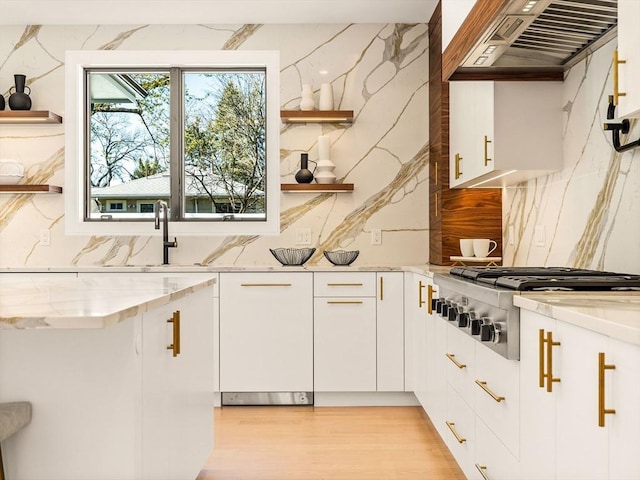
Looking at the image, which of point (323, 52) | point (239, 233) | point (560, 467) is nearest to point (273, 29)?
point (323, 52)

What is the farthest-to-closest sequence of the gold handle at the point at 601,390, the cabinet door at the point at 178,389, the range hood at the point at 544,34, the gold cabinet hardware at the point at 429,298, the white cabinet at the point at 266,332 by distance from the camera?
1. the white cabinet at the point at 266,332
2. the gold cabinet hardware at the point at 429,298
3. the range hood at the point at 544,34
4. the cabinet door at the point at 178,389
5. the gold handle at the point at 601,390

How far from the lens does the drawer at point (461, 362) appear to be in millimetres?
2406

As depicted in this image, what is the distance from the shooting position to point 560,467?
148cm

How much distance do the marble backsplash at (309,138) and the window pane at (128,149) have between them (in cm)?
23

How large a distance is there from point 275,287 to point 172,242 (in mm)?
991

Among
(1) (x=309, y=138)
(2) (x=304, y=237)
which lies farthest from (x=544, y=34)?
(2) (x=304, y=237)

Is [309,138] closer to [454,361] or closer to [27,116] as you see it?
[27,116]

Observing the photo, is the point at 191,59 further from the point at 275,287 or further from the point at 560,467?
the point at 560,467

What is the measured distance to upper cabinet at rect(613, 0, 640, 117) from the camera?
1.59 m

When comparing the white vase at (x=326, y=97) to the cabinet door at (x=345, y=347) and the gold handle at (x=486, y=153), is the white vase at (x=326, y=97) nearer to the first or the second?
the cabinet door at (x=345, y=347)

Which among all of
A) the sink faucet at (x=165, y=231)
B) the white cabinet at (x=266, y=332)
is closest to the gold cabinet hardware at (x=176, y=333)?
the white cabinet at (x=266, y=332)

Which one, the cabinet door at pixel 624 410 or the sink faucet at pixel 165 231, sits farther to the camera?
the sink faucet at pixel 165 231

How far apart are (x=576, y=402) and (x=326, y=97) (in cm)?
333

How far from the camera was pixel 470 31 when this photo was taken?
7.97 ft
